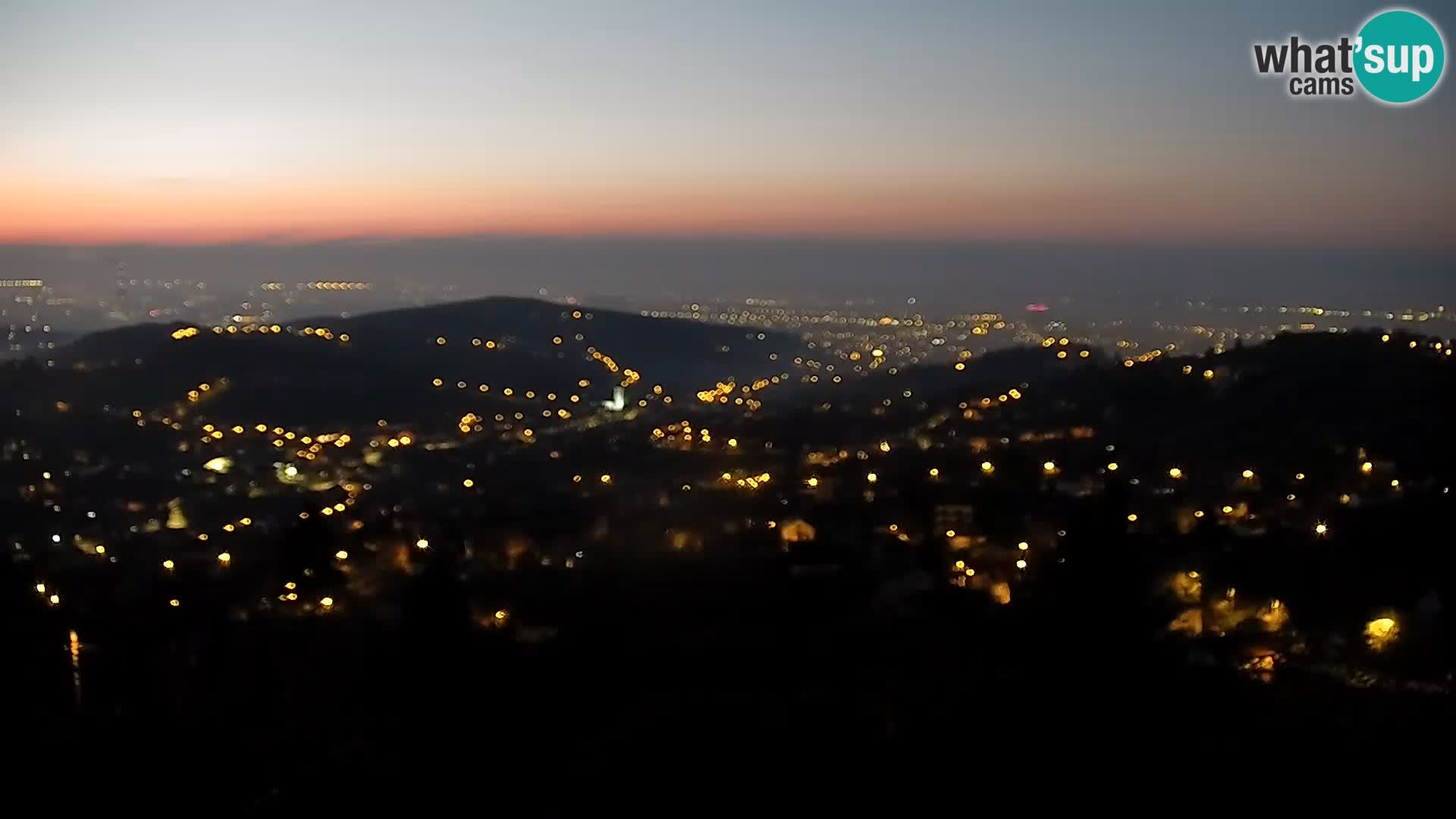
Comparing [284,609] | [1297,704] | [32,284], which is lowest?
[284,609]

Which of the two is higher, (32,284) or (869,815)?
(32,284)

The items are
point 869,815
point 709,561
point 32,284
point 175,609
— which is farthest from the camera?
point 32,284

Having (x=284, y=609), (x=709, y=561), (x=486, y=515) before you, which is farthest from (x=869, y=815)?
(x=486, y=515)

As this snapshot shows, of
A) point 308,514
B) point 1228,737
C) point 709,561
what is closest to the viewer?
point 1228,737

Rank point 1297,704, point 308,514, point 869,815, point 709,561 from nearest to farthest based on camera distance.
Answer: point 869,815, point 1297,704, point 709,561, point 308,514

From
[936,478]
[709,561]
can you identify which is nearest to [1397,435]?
[936,478]

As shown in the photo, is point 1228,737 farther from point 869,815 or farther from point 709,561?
point 709,561

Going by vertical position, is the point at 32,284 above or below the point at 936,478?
above

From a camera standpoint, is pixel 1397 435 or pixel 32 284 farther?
pixel 32 284

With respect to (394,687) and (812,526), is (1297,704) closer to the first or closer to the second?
(394,687)
